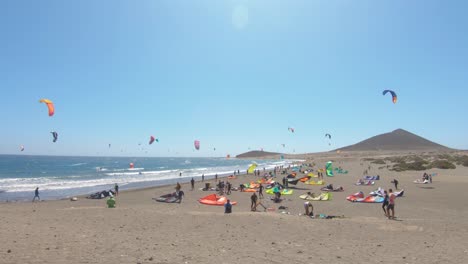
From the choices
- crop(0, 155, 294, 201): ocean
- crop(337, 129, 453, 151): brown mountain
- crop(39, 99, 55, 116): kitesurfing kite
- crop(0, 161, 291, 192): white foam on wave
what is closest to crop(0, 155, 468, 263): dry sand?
crop(39, 99, 55, 116): kitesurfing kite

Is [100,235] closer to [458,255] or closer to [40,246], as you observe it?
[40,246]

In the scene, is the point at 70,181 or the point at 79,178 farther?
the point at 79,178

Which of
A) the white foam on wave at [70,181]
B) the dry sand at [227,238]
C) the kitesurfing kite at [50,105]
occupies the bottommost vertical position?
the white foam on wave at [70,181]

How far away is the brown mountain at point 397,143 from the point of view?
140000mm

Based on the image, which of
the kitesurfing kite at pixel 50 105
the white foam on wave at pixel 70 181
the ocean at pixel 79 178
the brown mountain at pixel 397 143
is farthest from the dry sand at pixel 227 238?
the brown mountain at pixel 397 143

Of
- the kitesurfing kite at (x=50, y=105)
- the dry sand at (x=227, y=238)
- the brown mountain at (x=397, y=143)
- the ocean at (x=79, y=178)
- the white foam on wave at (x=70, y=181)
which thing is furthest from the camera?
the brown mountain at (x=397, y=143)

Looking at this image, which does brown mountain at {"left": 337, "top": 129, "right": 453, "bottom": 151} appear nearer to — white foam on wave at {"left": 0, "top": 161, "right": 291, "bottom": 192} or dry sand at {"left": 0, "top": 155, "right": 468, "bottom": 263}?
white foam on wave at {"left": 0, "top": 161, "right": 291, "bottom": 192}

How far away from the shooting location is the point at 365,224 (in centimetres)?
1106

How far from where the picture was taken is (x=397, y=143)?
482 ft

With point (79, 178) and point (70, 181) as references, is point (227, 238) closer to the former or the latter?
point (70, 181)

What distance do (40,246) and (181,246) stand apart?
2.96m

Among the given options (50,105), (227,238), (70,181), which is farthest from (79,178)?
(227,238)

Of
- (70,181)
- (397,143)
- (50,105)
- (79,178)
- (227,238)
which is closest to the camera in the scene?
(227,238)

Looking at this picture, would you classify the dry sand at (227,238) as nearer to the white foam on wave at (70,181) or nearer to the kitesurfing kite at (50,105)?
the kitesurfing kite at (50,105)
